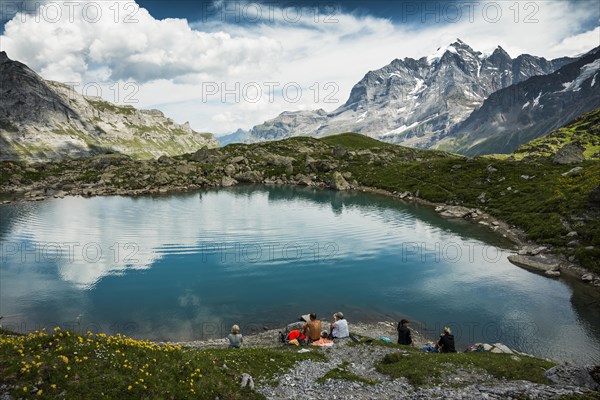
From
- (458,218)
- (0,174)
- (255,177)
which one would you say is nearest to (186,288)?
(458,218)

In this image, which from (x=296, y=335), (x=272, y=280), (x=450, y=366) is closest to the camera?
(x=450, y=366)

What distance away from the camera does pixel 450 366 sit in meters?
25.4

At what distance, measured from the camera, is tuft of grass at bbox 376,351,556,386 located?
76.9 feet

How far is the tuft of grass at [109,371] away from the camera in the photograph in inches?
650

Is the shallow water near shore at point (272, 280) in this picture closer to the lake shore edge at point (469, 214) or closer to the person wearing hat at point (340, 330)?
the lake shore edge at point (469, 214)

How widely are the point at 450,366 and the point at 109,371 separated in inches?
888

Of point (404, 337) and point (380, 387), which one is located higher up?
point (380, 387)

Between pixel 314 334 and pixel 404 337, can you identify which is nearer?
pixel 314 334

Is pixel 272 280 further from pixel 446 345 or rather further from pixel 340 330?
pixel 446 345

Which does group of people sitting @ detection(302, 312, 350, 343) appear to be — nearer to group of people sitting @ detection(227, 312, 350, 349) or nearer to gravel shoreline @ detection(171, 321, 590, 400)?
group of people sitting @ detection(227, 312, 350, 349)

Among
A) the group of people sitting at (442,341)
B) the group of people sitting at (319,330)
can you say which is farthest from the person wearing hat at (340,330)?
the group of people sitting at (442,341)

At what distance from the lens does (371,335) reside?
3578 cm

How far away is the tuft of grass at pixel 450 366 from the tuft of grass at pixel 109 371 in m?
9.61

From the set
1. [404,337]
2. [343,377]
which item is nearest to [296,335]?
[343,377]
